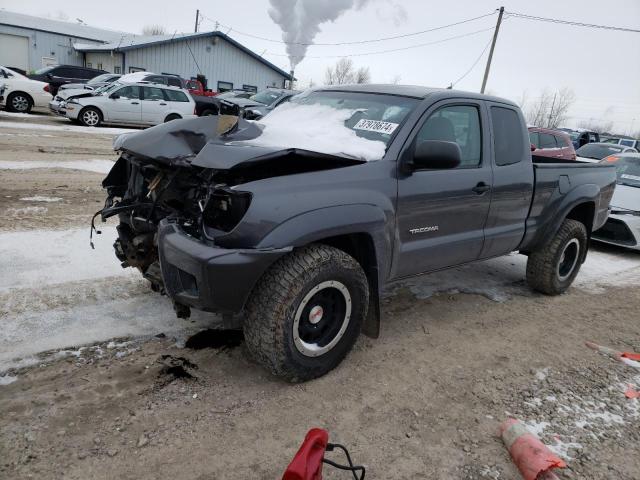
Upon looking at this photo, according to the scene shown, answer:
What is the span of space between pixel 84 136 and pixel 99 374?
12182mm

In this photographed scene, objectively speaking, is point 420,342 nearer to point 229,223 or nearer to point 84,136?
point 229,223

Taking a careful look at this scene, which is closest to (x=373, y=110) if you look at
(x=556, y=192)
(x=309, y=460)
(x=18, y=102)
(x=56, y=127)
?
(x=556, y=192)

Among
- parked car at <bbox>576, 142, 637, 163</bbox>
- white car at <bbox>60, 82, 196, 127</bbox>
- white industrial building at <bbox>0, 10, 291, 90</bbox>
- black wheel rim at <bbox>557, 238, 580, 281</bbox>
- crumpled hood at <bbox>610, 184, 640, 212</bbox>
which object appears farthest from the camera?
white industrial building at <bbox>0, 10, 291, 90</bbox>

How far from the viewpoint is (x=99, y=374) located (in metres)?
3.06

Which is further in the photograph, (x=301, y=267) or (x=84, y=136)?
(x=84, y=136)

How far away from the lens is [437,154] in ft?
10.7

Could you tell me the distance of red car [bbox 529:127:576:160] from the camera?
12.4 meters

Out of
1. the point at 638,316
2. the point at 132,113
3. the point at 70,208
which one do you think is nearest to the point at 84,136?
the point at 132,113

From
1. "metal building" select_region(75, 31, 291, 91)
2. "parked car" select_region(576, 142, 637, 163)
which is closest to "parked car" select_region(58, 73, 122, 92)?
"metal building" select_region(75, 31, 291, 91)

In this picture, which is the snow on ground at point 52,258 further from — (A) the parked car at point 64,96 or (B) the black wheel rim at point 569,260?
(A) the parked car at point 64,96

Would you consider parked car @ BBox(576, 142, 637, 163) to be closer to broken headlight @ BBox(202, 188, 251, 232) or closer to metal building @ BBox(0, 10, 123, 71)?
broken headlight @ BBox(202, 188, 251, 232)

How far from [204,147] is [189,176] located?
1.14 feet

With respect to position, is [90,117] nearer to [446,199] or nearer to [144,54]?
[446,199]

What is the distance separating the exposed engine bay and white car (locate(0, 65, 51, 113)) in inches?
654
